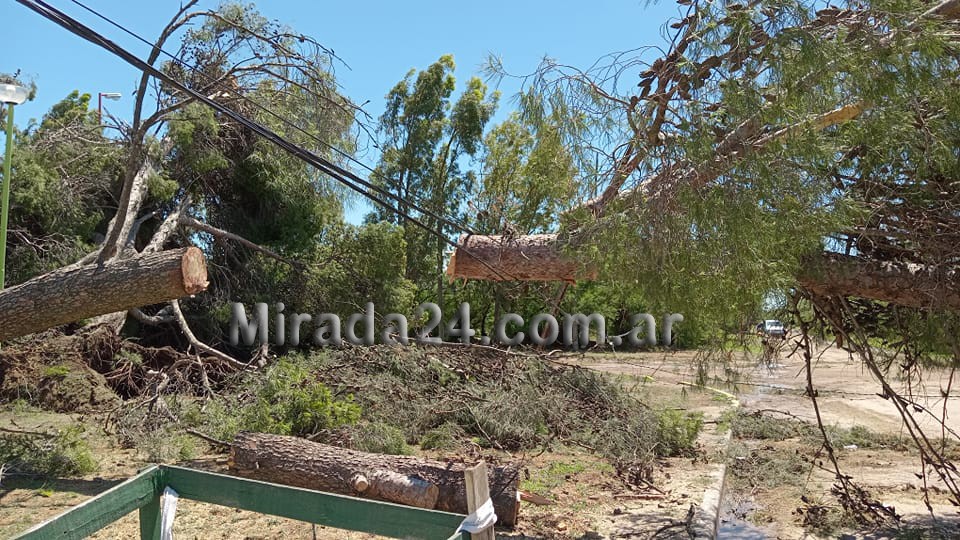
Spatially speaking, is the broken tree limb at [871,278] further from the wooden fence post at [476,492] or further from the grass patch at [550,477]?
the wooden fence post at [476,492]

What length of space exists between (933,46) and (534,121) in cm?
219

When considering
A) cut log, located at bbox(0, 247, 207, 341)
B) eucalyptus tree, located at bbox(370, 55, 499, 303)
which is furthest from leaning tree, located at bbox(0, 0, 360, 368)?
eucalyptus tree, located at bbox(370, 55, 499, 303)

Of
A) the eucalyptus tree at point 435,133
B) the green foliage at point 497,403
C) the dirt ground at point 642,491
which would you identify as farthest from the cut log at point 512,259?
the eucalyptus tree at point 435,133

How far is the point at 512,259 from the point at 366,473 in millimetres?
2159

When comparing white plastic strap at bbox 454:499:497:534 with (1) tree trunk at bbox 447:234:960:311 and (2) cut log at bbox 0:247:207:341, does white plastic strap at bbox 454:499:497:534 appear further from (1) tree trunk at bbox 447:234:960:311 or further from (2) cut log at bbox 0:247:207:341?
(2) cut log at bbox 0:247:207:341

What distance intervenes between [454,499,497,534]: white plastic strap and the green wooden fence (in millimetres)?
31

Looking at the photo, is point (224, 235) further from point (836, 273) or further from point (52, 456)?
point (836, 273)

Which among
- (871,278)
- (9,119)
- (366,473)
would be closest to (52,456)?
(366,473)

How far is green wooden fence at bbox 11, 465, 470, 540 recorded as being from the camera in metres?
2.67

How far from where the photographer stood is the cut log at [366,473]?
573cm

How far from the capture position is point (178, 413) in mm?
8359

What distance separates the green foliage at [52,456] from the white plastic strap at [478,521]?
5.76m

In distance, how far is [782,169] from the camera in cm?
409

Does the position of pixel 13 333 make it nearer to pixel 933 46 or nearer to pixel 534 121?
pixel 534 121
